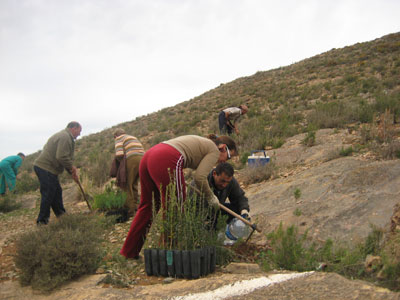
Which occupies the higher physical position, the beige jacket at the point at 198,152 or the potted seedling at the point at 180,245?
A: the beige jacket at the point at 198,152

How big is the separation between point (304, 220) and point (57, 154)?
371 cm

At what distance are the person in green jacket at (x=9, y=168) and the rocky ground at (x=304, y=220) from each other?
155cm

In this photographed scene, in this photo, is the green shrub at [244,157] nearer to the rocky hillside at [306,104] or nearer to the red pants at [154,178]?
the rocky hillside at [306,104]

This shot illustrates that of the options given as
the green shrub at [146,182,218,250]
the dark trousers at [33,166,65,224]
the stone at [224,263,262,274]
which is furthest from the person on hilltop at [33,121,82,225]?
the stone at [224,263,262,274]

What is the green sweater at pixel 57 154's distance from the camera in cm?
520

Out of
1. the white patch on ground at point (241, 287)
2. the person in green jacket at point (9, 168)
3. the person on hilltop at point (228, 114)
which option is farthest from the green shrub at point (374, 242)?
the person in green jacket at point (9, 168)

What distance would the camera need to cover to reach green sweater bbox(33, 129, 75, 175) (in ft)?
17.1

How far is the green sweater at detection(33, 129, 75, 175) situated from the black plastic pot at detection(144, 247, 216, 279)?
8.98 feet

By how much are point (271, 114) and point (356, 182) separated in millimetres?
8946

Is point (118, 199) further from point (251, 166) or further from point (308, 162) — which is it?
point (308, 162)

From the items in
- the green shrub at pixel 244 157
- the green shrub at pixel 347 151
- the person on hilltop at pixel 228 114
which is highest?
the person on hilltop at pixel 228 114

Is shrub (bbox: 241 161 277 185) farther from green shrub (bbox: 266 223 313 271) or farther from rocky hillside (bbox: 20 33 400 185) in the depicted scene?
green shrub (bbox: 266 223 313 271)

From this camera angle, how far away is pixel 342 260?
275 cm

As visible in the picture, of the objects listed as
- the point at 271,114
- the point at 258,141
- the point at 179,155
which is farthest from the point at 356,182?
the point at 271,114
